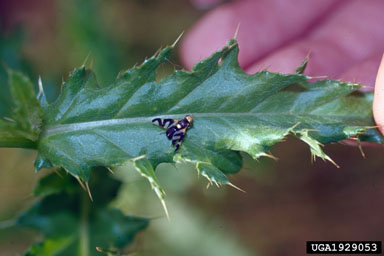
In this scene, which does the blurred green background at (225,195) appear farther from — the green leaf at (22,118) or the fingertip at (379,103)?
the fingertip at (379,103)

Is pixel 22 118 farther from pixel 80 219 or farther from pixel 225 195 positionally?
pixel 225 195

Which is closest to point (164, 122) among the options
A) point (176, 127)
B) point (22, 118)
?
point (176, 127)

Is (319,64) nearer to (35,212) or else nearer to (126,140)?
(126,140)

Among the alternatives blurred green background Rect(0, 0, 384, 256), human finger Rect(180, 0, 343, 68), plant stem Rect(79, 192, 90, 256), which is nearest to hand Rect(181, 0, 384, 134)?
human finger Rect(180, 0, 343, 68)

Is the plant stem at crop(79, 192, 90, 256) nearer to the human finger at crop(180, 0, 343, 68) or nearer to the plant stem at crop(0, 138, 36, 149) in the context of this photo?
the plant stem at crop(0, 138, 36, 149)

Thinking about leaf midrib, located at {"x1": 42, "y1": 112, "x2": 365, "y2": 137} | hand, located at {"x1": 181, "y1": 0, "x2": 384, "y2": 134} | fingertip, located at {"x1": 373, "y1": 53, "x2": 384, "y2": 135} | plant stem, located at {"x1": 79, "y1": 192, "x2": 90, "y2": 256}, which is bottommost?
plant stem, located at {"x1": 79, "y1": 192, "x2": 90, "y2": 256}

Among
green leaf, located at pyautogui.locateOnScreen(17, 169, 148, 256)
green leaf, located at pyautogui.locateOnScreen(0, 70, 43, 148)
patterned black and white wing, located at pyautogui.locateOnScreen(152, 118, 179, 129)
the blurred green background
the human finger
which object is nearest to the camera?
green leaf, located at pyautogui.locateOnScreen(0, 70, 43, 148)
